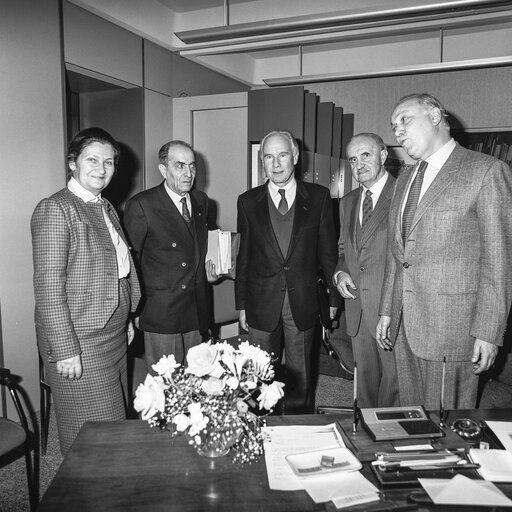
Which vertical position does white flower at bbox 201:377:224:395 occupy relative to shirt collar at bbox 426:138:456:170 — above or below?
below

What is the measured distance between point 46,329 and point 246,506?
1.39 meters

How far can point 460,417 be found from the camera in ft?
6.02

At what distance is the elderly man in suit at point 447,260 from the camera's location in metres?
2.18

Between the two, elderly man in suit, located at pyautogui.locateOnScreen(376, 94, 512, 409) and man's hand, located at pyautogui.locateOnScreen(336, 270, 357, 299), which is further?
man's hand, located at pyautogui.locateOnScreen(336, 270, 357, 299)

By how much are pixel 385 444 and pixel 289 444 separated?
312 millimetres

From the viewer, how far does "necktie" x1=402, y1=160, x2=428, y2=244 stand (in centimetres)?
239

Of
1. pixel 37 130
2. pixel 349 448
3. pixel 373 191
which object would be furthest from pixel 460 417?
pixel 37 130

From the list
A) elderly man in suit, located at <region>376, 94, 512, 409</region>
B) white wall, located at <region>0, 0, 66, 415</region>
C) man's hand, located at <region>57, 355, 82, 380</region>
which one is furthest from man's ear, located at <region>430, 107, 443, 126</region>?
white wall, located at <region>0, 0, 66, 415</region>

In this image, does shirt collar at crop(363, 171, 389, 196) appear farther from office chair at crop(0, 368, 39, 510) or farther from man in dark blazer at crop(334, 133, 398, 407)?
office chair at crop(0, 368, 39, 510)

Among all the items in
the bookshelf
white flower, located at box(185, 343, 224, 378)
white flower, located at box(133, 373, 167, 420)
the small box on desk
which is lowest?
the small box on desk

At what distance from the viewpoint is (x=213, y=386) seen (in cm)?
148

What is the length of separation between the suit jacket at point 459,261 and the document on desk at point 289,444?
2.74 ft

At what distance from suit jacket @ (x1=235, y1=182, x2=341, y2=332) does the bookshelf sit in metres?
4.21

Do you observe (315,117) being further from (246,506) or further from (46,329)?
(246,506)
